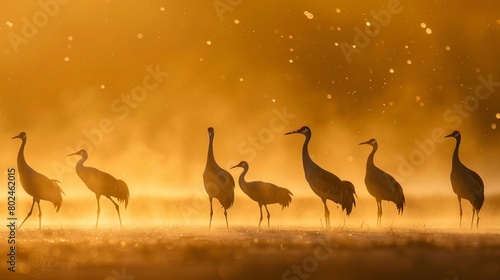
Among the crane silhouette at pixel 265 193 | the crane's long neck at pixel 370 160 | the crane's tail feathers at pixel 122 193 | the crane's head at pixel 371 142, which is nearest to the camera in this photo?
the crane's tail feathers at pixel 122 193

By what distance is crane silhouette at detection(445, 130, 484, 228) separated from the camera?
2741 cm

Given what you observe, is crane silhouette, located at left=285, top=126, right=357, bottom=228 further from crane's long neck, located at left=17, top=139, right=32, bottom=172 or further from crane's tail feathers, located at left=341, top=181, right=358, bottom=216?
crane's long neck, located at left=17, top=139, right=32, bottom=172

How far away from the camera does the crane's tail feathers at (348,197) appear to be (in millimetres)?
27328

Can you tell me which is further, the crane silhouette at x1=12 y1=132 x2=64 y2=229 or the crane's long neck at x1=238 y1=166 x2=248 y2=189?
the crane's long neck at x1=238 y1=166 x2=248 y2=189

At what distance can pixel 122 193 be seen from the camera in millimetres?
27703

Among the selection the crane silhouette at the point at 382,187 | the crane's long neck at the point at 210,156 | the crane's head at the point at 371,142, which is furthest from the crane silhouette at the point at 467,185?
the crane's long neck at the point at 210,156

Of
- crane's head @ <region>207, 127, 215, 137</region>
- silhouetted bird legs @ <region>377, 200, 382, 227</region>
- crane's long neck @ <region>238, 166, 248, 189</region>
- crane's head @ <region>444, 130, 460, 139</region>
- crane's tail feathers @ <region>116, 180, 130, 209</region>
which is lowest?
silhouetted bird legs @ <region>377, 200, 382, 227</region>

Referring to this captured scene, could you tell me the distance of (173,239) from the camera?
21.0 meters

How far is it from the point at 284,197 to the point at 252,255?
33.8ft

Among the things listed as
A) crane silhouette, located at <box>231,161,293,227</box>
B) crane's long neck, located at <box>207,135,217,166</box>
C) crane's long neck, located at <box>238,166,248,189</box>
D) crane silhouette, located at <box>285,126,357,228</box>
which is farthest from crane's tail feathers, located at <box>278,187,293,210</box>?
crane's long neck, located at <box>207,135,217,166</box>

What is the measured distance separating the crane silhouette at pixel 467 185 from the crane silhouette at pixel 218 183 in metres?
6.61

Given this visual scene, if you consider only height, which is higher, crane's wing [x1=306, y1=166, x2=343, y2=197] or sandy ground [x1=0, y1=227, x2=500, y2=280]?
crane's wing [x1=306, y1=166, x2=343, y2=197]

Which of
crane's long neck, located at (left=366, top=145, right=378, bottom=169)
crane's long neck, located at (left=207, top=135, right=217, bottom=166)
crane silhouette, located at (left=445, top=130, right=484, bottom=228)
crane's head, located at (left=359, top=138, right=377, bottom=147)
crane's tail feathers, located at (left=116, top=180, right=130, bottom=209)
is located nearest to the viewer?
crane's long neck, located at (left=207, top=135, right=217, bottom=166)

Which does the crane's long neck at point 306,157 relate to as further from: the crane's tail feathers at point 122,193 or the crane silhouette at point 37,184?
the crane silhouette at point 37,184
